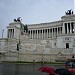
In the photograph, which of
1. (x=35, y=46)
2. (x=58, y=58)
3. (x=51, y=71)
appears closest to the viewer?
(x=51, y=71)

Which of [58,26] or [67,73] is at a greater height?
[58,26]

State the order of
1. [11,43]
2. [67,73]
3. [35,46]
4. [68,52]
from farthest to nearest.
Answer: [11,43], [35,46], [68,52], [67,73]

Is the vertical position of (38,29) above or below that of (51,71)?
above

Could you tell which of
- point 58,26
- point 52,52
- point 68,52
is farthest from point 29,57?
point 58,26

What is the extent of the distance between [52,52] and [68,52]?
13.7 ft

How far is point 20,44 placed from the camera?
201ft

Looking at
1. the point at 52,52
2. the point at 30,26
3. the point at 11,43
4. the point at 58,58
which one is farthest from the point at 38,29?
the point at 58,58

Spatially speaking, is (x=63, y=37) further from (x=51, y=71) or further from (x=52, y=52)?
(x=51, y=71)

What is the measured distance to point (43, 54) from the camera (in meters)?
46.5

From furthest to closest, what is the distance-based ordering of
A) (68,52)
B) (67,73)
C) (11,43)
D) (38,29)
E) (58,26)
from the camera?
(38,29) → (58,26) → (11,43) → (68,52) → (67,73)

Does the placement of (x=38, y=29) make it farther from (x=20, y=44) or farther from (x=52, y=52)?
(x=52, y=52)

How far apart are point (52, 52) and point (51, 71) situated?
130ft

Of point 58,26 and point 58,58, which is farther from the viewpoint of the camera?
point 58,26

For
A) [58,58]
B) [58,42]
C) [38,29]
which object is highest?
[38,29]
